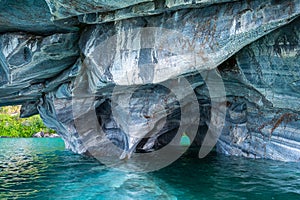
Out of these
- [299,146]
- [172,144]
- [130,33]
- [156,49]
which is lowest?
[172,144]

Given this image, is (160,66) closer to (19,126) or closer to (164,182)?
(164,182)

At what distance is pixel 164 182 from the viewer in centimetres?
1004

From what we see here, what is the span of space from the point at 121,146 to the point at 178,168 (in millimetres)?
6201

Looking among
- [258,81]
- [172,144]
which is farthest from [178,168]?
[172,144]

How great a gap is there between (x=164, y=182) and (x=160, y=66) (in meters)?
4.27

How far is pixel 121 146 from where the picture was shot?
18219mm

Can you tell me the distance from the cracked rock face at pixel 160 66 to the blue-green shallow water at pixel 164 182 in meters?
2.74

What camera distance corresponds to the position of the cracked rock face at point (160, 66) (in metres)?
8.45

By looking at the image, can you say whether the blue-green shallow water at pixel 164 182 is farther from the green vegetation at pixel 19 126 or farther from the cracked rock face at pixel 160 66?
the green vegetation at pixel 19 126

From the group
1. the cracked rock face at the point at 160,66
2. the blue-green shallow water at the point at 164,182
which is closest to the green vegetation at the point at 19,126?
the cracked rock face at the point at 160,66

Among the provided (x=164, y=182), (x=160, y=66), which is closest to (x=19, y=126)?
(x=164, y=182)

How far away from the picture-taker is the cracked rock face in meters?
8.45

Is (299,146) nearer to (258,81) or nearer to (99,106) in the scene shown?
(258,81)

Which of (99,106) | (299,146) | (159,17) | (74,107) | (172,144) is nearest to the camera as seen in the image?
(159,17)
